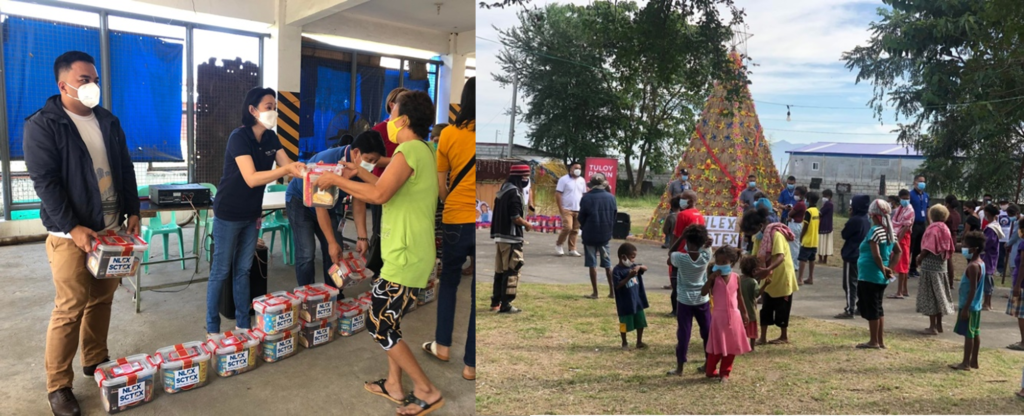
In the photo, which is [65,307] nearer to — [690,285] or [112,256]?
[112,256]

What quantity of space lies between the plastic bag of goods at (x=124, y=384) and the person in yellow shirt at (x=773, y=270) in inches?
111

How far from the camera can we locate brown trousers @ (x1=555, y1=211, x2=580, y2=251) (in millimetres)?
2297

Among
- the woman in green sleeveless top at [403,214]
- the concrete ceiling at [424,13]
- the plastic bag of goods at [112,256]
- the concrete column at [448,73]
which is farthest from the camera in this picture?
the concrete ceiling at [424,13]

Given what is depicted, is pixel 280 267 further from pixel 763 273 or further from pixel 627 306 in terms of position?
pixel 763 273

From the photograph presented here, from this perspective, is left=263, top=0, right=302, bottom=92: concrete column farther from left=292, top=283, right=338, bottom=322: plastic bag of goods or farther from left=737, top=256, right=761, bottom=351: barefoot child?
left=737, top=256, right=761, bottom=351: barefoot child

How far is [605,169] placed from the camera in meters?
2.26

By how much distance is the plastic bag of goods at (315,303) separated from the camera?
358cm

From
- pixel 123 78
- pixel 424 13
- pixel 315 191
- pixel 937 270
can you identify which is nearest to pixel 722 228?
pixel 937 270

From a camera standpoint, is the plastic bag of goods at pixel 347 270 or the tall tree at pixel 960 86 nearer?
the tall tree at pixel 960 86

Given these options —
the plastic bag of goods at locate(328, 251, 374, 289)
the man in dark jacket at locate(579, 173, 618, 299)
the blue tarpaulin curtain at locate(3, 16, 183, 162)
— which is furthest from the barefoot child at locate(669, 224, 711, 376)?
the blue tarpaulin curtain at locate(3, 16, 183, 162)

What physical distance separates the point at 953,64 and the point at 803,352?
124 cm

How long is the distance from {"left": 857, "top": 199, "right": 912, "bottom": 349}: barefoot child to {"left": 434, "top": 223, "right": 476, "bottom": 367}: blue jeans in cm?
154

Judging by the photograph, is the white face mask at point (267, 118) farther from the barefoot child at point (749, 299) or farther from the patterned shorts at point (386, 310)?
the barefoot child at point (749, 299)

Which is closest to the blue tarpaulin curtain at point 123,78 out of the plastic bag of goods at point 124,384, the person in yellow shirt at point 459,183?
the plastic bag of goods at point 124,384
